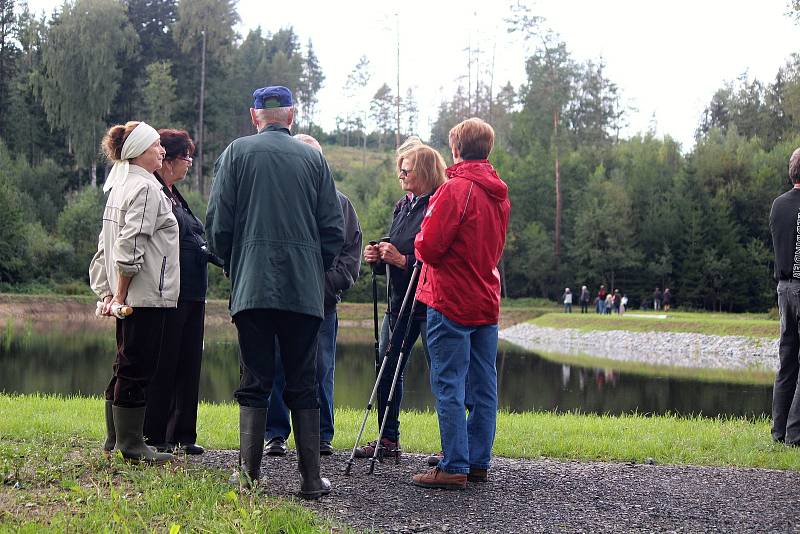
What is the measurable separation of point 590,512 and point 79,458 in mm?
3100

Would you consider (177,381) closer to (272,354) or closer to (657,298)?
(272,354)

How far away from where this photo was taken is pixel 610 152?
63.9 metres

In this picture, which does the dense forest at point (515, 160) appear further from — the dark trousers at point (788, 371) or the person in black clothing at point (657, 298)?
the dark trousers at point (788, 371)

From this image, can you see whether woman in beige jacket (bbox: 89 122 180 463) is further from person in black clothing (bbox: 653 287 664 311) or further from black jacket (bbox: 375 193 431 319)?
person in black clothing (bbox: 653 287 664 311)

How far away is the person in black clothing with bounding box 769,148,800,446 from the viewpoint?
6.96m

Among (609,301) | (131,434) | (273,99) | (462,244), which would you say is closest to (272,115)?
(273,99)

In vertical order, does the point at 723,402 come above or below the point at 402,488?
below

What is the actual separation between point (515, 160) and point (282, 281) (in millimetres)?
56174

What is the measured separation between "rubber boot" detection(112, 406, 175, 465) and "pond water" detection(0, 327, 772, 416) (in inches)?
355

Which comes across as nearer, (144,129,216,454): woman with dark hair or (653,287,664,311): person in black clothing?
(144,129,216,454): woman with dark hair

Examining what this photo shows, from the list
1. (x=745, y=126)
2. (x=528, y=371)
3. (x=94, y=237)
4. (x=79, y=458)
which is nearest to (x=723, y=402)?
(x=528, y=371)

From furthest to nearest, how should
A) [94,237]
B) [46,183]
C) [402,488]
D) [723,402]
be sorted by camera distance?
[46,183] < [94,237] < [723,402] < [402,488]

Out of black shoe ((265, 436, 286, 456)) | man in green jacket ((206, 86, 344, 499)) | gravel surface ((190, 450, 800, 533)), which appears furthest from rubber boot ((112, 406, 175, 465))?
black shoe ((265, 436, 286, 456))

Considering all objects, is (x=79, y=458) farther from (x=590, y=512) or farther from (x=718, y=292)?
(x=718, y=292)
